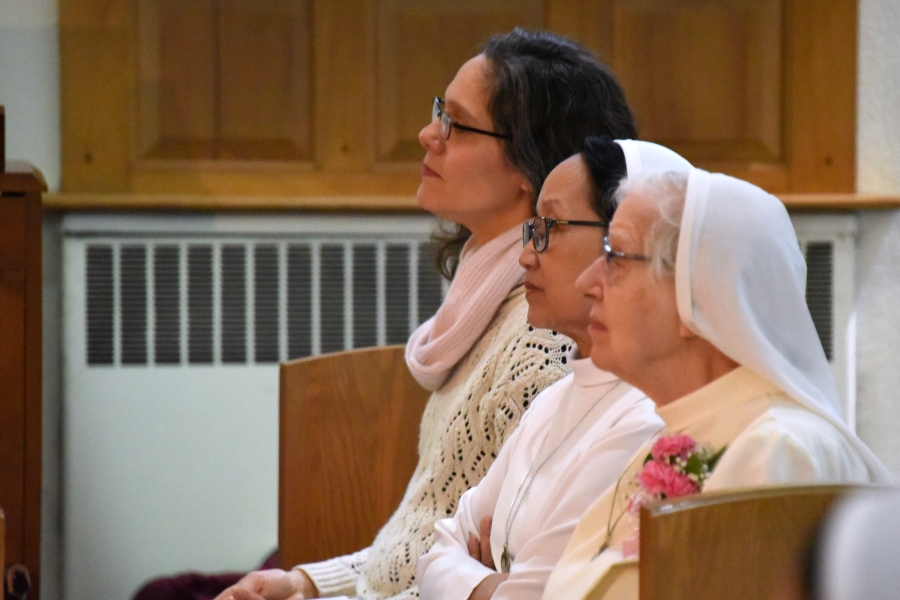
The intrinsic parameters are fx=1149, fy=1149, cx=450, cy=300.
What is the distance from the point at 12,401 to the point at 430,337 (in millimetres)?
904

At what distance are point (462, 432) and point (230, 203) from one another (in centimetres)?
166

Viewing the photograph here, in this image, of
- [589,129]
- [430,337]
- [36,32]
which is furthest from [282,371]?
[36,32]

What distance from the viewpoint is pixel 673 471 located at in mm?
1265

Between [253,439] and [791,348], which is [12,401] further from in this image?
[791,348]

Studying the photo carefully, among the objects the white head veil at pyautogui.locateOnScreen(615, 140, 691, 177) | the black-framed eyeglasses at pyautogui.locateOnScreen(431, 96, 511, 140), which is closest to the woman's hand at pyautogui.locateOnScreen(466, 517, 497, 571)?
the white head veil at pyautogui.locateOnScreen(615, 140, 691, 177)

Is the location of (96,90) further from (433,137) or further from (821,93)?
(821,93)

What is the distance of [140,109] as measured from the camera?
3.47 metres

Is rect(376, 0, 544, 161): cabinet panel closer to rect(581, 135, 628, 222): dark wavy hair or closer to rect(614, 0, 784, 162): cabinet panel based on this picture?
rect(614, 0, 784, 162): cabinet panel

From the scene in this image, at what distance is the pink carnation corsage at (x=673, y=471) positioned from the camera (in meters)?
1.25

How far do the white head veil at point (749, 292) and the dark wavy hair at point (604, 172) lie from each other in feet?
1.09

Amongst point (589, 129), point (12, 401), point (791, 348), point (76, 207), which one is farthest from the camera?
point (76, 207)

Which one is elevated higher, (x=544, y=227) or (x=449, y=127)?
(x=449, y=127)

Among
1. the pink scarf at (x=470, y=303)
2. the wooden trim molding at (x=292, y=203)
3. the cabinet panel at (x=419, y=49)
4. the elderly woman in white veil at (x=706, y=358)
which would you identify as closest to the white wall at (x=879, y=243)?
the wooden trim molding at (x=292, y=203)

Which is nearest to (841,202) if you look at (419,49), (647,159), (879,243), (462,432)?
(879,243)
